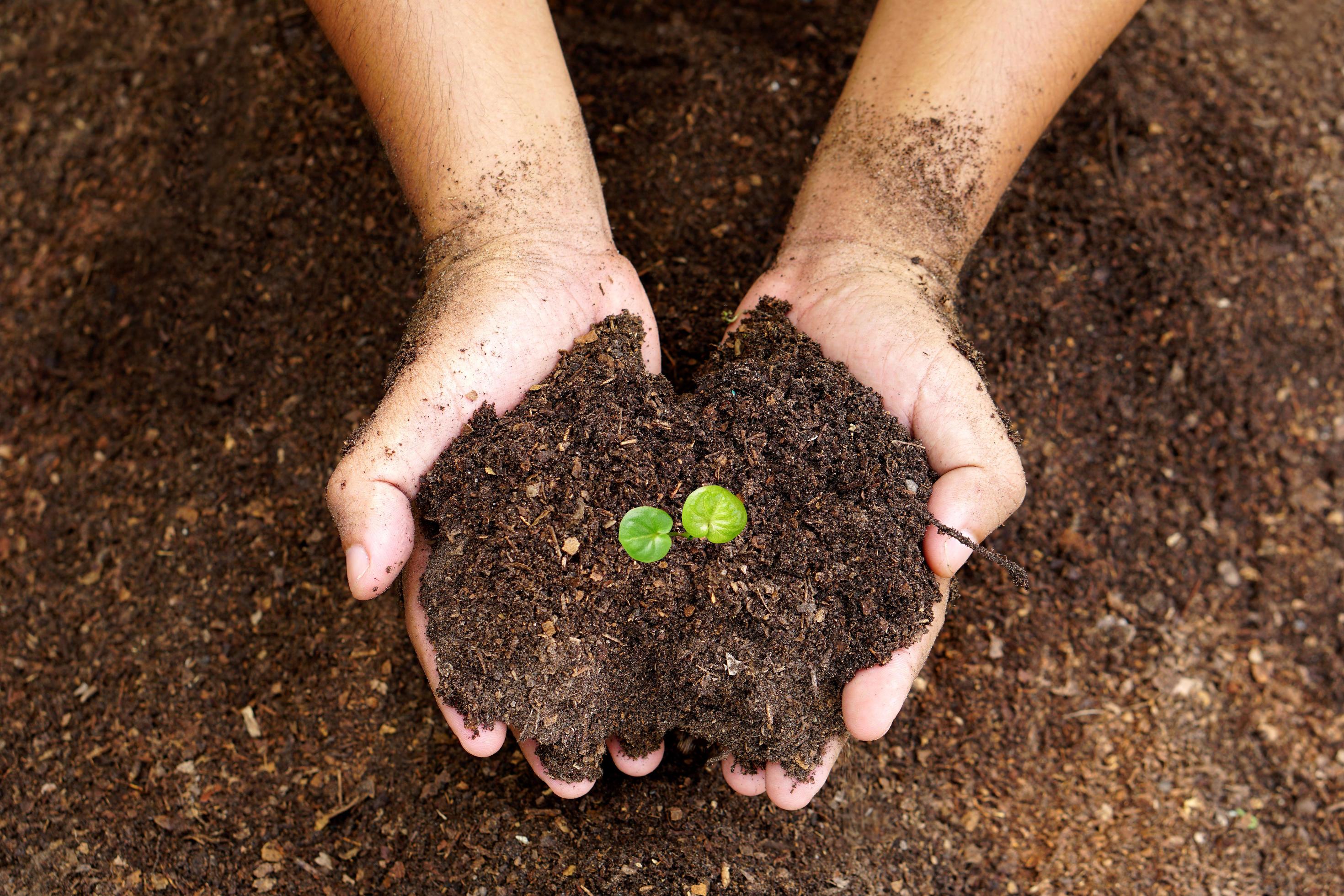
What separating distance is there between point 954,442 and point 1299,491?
173cm

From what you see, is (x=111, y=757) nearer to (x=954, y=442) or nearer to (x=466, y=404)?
(x=466, y=404)

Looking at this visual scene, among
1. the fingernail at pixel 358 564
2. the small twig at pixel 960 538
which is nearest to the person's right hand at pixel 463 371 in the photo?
the fingernail at pixel 358 564

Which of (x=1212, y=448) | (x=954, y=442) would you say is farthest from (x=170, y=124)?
(x=1212, y=448)

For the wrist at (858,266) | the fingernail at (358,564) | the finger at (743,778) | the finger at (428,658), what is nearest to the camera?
the fingernail at (358,564)

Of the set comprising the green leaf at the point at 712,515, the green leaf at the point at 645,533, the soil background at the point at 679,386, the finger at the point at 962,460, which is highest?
the finger at the point at 962,460

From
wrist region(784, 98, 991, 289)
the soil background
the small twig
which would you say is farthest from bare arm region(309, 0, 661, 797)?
the small twig

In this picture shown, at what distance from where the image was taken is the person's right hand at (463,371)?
6.95 ft

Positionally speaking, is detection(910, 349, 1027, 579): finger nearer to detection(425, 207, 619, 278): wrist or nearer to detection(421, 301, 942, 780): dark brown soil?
detection(421, 301, 942, 780): dark brown soil

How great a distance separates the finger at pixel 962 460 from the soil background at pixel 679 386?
27.5 inches

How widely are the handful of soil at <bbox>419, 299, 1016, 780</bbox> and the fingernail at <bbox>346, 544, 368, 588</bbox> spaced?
0.64 ft

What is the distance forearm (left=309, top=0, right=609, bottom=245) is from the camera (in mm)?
2551

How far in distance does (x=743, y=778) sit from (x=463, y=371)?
1.21 metres

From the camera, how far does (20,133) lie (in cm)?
371

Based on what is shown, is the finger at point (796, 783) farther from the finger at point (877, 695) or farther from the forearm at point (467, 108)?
the forearm at point (467, 108)
